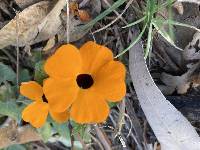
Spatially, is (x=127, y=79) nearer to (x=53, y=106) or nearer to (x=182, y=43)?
(x=182, y=43)

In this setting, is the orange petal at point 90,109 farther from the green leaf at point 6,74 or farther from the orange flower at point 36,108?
the green leaf at point 6,74

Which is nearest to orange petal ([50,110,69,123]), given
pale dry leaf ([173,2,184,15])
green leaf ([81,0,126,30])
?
green leaf ([81,0,126,30])

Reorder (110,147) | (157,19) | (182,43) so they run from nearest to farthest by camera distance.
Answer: (157,19) → (182,43) → (110,147)

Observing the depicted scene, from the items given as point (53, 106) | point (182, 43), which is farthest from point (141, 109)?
point (53, 106)

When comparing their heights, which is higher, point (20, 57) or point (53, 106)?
point (20, 57)

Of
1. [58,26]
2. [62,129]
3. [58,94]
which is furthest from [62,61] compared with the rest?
[62,129]

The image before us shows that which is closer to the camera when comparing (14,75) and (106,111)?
(106,111)

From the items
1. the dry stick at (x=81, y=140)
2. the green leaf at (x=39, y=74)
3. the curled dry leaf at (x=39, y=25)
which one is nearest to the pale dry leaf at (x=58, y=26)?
the curled dry leaf at (x=39, y=25)
